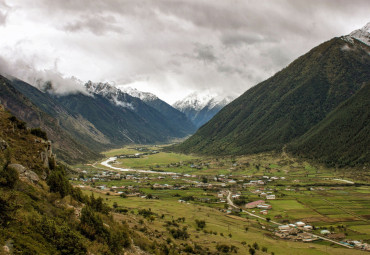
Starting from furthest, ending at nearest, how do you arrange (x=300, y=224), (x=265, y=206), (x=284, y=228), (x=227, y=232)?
1. (x=265, y=206)
2. (x=300, y=224)
3. (x=284, y=228)
4. (x=227, y=232)

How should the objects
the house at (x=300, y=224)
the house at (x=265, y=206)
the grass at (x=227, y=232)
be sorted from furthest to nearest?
the house at (x=265, y=206)
the house at (x=300, y=224)
the grass at (x=227, y=232)

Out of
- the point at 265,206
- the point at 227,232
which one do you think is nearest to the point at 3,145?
the point at 227,232

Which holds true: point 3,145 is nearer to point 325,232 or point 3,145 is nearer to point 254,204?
point 325,232

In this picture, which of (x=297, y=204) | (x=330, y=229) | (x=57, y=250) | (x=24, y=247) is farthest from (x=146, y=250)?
(x=297, y=204)

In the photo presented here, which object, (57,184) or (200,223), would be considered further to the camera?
(200,223)

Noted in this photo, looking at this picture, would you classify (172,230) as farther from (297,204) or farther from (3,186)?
(297,204)

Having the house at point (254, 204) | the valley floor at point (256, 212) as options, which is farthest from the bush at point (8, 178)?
the house at point (254, 204)

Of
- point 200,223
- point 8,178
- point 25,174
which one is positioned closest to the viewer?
point 8,178

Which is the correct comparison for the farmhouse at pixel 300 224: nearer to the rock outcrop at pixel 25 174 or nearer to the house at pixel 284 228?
the house at pixel 284 228

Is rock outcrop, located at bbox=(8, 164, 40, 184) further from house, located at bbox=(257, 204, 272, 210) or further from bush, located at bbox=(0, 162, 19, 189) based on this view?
house, located at bbox=(257, 204, 272, 210)

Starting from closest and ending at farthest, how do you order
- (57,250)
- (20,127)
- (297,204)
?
(57,250)
(20,127)
(297,204)

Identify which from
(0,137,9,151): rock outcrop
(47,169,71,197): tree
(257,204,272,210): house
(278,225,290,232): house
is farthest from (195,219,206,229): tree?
(0,137,9,151): rock outcrop
